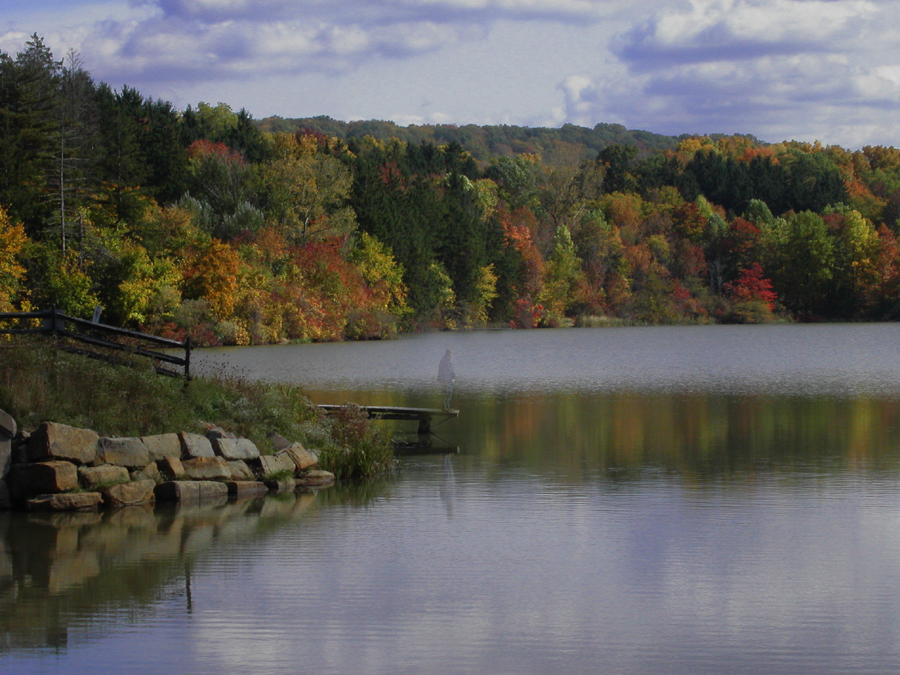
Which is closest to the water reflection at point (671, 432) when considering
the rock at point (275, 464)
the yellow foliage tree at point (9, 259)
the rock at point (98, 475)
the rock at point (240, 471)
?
the rock at point (275, 464)

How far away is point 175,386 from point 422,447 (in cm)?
492

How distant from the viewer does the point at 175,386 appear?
51.5ft

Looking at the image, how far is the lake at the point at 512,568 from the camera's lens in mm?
7633

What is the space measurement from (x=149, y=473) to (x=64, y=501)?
1.16 m

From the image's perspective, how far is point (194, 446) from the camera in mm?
13930

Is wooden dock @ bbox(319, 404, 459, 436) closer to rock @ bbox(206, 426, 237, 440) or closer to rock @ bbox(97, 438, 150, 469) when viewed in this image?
rock @ bbox(206, 426, 237, 440)

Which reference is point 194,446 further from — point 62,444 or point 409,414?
point 409,414

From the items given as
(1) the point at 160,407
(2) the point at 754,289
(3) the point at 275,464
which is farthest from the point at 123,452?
(2) the point at 754,289

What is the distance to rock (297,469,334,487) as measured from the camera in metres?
14.8

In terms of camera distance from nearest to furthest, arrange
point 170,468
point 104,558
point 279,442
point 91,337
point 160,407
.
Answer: point 104,558, point 170,468, point 160,407, point 279,442, point 91,337

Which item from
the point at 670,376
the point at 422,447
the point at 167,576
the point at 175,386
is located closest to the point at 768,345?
the point at 670,376

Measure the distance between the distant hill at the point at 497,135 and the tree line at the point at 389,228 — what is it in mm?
12682

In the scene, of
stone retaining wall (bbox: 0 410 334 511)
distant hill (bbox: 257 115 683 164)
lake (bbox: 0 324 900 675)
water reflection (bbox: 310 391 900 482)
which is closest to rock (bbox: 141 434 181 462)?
stone retaining wall (bbox: 0 410 334 511)

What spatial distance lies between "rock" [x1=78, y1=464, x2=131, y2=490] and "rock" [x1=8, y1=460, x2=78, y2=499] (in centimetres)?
22
